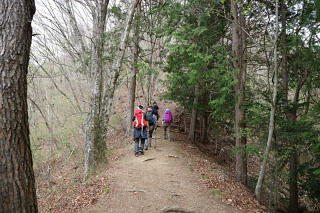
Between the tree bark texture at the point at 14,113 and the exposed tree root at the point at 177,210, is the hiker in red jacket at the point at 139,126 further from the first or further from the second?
the tree bark texture at the point at 14,113

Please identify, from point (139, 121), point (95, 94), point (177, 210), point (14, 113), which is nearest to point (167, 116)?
point (139, 121)

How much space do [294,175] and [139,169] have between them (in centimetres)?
664

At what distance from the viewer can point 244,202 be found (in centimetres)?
621

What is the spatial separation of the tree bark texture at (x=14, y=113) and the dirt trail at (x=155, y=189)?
2705mm

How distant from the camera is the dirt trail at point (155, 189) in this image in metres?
5.05

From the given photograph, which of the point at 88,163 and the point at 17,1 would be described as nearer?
the point at 17,1

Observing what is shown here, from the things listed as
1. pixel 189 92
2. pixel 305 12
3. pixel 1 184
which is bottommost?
pixel 1 184

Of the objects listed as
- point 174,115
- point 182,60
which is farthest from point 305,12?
point 174,115

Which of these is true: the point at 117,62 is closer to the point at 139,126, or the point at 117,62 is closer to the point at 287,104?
the point at 139,126

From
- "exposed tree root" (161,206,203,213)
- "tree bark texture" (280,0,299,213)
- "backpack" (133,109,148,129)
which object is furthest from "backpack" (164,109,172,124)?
"exposed tree root" (161,206,203,213)

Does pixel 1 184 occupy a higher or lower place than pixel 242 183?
higher

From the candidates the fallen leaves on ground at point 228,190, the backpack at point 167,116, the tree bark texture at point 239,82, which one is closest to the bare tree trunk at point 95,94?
the fallen leaves on ground at point 228,190

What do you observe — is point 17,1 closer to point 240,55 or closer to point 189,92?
point 240,55

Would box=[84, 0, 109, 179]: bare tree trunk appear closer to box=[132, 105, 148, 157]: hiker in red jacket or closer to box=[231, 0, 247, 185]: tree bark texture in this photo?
box=[132, 105, 148, 157]: hiker in red jacket
